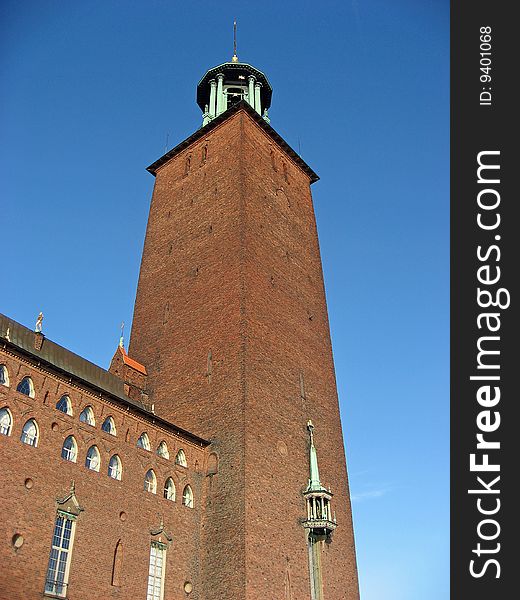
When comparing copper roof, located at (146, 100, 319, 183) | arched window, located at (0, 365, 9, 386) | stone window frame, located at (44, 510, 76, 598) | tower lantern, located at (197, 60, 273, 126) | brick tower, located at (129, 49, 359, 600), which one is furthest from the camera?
tower lantern, located at (197, 60, 273, 126)

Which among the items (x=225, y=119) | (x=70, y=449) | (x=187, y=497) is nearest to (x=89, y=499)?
(x=70, y=449)

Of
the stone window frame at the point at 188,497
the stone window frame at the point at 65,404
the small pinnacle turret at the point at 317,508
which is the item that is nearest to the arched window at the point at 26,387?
the stone window frame at the point at 65,404

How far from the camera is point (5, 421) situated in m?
20.1

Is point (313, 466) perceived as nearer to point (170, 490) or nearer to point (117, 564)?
point (170, 490)

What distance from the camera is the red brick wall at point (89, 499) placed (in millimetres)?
19344

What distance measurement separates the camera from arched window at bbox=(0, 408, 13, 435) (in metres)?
20.0

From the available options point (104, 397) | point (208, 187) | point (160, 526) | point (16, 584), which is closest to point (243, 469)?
point (160, 526)

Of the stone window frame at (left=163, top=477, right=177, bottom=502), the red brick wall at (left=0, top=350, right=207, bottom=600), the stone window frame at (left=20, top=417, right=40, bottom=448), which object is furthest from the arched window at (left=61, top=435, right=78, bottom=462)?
the stone window frame at (left=163, top=477, right=177, bottom=502)

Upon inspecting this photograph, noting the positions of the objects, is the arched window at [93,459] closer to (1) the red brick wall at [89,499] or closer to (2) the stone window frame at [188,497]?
(1) the red brick wall at [89,499]

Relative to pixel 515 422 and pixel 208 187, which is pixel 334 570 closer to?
pixel 515 422

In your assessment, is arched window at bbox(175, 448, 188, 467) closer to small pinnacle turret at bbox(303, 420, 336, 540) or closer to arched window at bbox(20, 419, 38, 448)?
small pinnacle turret at bbox(303, 420, 336, 540)

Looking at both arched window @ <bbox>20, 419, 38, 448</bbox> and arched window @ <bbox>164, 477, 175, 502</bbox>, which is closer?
arched window @ <bbox>20, 419, 38, 448</bbox>

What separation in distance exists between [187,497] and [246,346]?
6108 mm

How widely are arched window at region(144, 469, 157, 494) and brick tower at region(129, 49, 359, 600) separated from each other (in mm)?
2208
